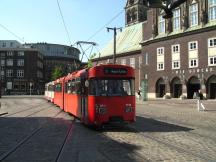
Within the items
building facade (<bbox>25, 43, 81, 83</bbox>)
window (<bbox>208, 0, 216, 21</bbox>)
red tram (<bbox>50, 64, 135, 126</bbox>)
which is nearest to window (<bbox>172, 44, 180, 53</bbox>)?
window (<bbox>208, 0, 216, 21</bbox>)

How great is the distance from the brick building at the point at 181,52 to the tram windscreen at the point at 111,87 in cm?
4084

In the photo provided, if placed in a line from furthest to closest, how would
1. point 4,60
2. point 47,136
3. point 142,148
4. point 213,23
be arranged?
point 4,60 → point 213,23 → point 47,136 → point 142,148

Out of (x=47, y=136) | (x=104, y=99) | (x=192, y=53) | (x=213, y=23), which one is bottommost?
(x=47, y=136)

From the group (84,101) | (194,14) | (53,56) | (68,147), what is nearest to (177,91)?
(194,14)

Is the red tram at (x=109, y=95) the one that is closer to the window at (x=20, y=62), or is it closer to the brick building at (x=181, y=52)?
the brick building at (x=181, y=52)

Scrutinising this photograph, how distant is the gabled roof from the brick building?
321 inches

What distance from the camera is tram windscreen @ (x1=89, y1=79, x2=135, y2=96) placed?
18.0 meters

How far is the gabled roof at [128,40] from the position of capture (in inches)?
3549

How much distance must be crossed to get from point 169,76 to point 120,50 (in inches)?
1085

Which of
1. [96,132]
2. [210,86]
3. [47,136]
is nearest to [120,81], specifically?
[96,132]

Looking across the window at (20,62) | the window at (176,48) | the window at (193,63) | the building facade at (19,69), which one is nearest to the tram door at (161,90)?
the window at (176,48)

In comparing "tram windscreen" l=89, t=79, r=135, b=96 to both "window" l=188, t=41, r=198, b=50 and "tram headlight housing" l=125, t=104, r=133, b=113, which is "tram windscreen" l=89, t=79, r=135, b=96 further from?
"window" l=188, t=41, r=198, b=50

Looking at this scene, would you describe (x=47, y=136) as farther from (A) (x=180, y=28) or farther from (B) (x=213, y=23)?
(A) (x=180, y=28)

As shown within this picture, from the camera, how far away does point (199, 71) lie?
62094 millimetres
